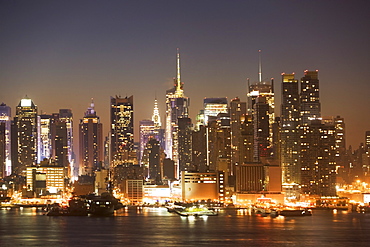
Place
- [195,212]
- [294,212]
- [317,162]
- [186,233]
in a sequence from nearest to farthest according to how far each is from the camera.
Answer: [186,233]
[294,212]
[195,212]
[317,162]

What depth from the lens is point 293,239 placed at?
59125mm

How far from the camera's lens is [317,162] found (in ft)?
431

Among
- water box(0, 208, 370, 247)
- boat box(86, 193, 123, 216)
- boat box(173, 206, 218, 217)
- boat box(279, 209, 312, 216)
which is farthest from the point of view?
boat box(86, 193, 123, 216)

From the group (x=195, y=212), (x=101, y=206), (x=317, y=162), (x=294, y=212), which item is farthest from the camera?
(x=317, y=162)

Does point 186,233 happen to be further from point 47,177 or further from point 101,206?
point 47,177

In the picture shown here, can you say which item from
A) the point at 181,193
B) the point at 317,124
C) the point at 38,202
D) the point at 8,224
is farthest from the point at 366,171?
the point at 8,224

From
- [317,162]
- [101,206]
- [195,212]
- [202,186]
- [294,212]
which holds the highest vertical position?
[317,162]

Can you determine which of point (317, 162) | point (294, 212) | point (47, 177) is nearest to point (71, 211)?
point (294, 212)

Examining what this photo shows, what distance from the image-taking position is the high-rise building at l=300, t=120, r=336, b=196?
13025 centimetres

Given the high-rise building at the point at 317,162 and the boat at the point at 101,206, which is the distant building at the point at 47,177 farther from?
the high-rise building at the point at 317,162

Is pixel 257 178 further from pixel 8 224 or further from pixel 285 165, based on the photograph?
pixel 8 224

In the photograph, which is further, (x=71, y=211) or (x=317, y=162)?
(x=317, y=162)

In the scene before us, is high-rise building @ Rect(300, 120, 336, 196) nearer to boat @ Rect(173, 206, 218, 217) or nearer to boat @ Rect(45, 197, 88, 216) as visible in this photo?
boat @ Rect(173, 206, 218, 217)

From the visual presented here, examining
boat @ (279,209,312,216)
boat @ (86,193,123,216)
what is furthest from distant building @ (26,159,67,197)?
boat @ (279,209,312,216)
